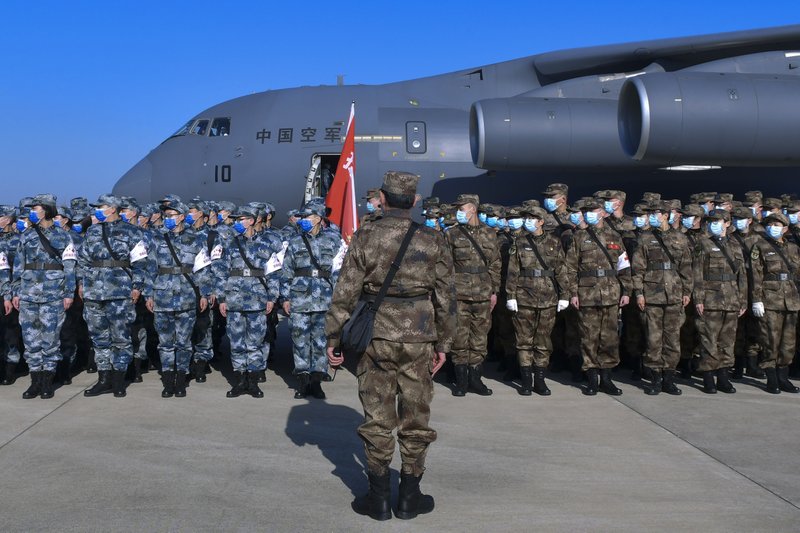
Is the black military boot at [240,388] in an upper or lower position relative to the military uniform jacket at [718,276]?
lower

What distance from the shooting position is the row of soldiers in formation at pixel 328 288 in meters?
7.41

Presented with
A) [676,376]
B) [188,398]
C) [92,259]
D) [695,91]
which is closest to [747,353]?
[676,376]

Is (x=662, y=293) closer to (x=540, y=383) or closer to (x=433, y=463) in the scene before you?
(x=540, y=383)

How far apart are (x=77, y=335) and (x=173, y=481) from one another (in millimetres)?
4593

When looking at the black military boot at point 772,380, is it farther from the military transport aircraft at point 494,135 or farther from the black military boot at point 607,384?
the military transport aircraft at point 494,135

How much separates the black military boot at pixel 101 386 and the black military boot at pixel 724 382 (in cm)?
676

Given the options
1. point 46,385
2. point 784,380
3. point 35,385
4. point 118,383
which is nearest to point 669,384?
point 784,380

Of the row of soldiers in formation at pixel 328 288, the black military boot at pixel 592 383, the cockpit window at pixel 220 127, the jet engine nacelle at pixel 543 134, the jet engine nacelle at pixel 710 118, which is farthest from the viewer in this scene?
the cockpit window at pixel 220 127

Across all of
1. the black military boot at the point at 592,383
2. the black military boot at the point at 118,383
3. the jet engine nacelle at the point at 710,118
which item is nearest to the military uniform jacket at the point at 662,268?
the black military boot at the point at 592,383

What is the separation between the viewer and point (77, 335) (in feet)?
28.5

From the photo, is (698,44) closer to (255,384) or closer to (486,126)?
(486,126)

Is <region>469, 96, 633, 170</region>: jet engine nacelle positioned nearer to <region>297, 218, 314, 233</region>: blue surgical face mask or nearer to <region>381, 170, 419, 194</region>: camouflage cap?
<region>297, 218, 314, 233</region>: blue surgical face mask

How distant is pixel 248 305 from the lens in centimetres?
745

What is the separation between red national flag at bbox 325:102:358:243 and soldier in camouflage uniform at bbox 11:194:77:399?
12.7ft
